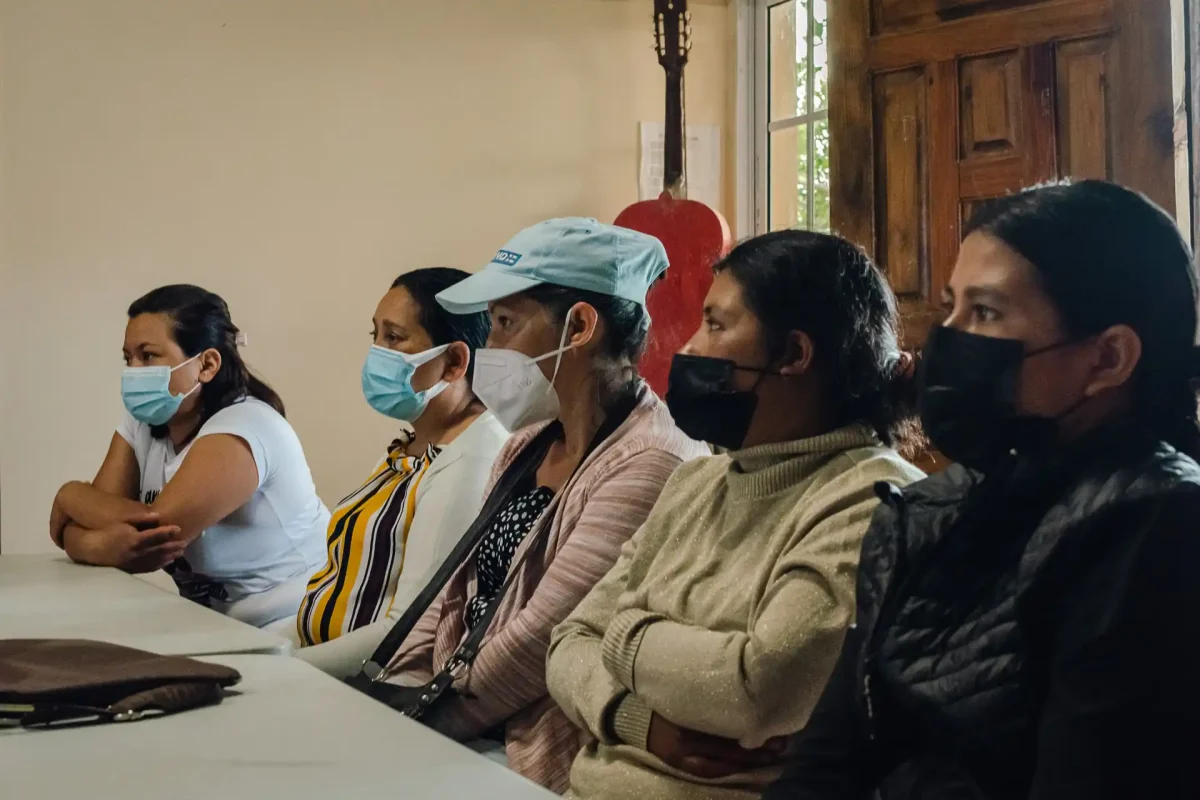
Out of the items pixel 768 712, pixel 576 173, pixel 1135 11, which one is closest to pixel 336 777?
pixel 768 712

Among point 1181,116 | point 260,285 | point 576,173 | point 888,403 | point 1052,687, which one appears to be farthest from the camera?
point 576,173

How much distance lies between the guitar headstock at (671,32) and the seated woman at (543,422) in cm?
180

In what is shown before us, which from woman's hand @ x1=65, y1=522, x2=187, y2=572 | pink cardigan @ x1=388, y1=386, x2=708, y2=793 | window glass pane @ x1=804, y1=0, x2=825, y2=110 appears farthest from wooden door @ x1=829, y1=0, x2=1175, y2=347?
woman's hand @ x1=65, y1=522, x2=187, y2=572

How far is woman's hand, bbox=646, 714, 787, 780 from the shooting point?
1340mm

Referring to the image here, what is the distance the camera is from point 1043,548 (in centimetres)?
101

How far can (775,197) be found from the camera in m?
3.88

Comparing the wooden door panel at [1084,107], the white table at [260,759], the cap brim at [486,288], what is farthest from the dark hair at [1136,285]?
the wooden door panel at [1084,107]

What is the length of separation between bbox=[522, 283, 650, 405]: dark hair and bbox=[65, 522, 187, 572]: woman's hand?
3.18 ft

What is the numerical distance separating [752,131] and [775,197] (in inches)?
9.2

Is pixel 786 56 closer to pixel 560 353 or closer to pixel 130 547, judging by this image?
pixel 560 353

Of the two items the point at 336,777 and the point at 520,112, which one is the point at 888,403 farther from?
the point at 520,112

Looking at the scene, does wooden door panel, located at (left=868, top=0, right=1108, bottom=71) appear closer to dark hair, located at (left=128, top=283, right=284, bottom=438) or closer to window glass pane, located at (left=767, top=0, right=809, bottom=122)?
window glass pane, located at (left=767, top=0, right=809, bottom=122)

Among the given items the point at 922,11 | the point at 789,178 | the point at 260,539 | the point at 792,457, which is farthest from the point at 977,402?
the point at 789,178

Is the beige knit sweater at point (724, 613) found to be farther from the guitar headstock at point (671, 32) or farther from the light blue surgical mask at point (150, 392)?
the guitar headstock at point (671, 32)
